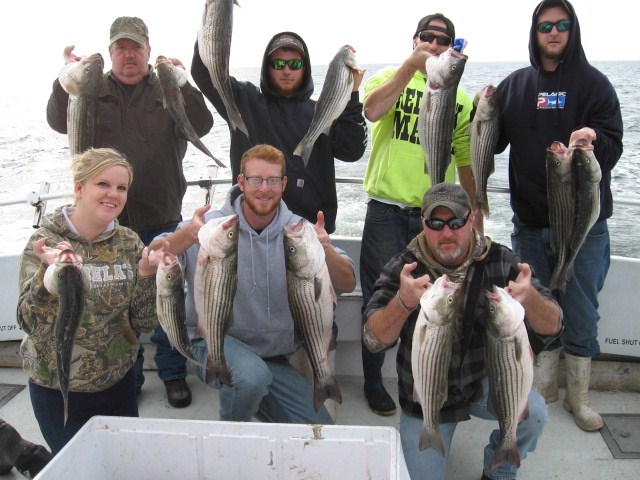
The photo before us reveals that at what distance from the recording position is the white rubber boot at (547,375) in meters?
3.65

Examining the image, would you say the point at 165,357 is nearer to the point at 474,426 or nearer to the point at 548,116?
the point at 474,426

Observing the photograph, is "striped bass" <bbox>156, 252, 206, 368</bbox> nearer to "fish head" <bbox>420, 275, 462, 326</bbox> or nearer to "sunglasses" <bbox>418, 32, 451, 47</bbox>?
"fish head" <bbox>420, 275, 462, 326</bbox>

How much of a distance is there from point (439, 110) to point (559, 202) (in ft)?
2.51

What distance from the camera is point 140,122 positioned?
11.8ft

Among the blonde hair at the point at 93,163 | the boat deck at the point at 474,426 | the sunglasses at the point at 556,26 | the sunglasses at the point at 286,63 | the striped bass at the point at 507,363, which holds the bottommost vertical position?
the boat deck at the point at 474,426

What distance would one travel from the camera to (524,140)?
340 cm

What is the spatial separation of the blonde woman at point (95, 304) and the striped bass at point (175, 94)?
665 millimetres

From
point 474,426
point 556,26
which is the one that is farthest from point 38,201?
point 556,26

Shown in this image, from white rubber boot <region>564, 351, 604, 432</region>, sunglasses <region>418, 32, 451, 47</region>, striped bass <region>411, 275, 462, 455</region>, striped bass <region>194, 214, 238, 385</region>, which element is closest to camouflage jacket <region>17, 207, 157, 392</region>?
striped bass <region>194, 214, 238, 385</region>

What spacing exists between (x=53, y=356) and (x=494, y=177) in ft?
27.6

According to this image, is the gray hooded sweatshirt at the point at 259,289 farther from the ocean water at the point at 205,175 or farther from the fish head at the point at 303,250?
the ocean water at the point at 205,175

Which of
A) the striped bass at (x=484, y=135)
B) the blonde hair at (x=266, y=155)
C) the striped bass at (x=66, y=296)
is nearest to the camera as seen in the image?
the striped bass at (x=66, y=296)

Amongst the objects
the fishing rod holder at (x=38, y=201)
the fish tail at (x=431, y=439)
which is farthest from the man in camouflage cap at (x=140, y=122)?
the fish tail at (x=431, y=439)

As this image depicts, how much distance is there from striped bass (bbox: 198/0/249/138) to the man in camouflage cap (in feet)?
1.77
